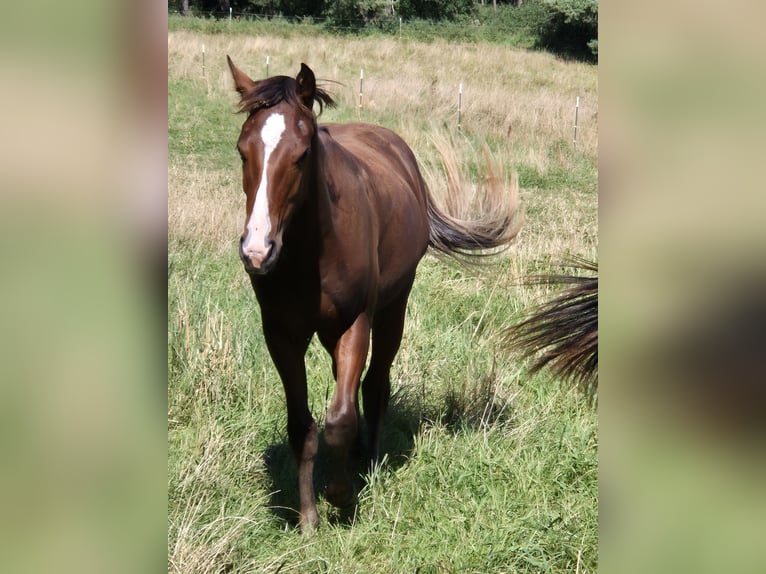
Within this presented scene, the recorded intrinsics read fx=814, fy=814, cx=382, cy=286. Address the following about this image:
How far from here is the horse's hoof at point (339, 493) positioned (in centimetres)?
365

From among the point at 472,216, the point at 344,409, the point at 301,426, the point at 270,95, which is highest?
the point at 270,95

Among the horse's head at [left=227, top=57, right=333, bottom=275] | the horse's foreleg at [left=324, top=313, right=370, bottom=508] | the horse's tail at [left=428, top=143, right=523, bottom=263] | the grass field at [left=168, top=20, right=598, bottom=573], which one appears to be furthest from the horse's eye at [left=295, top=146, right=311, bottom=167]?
the horse's tail at [left=428, top=143, right=523, bottom=263]

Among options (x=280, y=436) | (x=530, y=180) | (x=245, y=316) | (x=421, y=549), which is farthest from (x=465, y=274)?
(x=530, y=180)

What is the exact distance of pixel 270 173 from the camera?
2.87 meters

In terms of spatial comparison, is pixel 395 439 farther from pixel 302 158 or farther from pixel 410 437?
pixel 302 158

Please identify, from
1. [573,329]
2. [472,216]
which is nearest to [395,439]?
[472,216]

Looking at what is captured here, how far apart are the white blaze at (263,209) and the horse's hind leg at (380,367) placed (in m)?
1.84

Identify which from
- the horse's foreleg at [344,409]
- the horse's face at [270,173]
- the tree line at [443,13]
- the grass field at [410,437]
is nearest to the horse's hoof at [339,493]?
the horse's foreleg at [344,409]

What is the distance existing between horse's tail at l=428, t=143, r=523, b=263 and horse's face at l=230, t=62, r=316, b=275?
2.62 m

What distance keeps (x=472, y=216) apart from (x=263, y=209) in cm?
321

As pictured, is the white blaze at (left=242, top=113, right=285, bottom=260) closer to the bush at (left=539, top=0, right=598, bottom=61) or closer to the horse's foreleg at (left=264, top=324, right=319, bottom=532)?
the horse's foreleg at (left=264, top=324, right=319, bottom=532)
